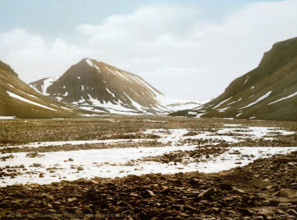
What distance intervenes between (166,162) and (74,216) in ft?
41.5

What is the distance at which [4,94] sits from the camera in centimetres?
13388

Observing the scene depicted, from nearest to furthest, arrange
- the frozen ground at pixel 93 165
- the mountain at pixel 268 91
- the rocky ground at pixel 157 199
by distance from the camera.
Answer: the rocky ground at pixel 157 199 < the frozen ground at pixel 93 165 < the mountain at pixel 268 91

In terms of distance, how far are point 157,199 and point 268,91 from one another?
463 feet

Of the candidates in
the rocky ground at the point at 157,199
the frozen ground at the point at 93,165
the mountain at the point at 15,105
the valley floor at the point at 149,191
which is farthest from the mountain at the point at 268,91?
the mountain at the point at 15,105

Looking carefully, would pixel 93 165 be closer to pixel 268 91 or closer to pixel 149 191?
pixel 149 191

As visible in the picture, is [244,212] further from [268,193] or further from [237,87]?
[237,87]

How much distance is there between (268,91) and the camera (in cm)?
13488

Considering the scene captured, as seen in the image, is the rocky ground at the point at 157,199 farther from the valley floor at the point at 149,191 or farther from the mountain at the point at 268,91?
the mountain at the point at 268,91

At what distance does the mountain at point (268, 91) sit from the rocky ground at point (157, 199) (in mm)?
88831

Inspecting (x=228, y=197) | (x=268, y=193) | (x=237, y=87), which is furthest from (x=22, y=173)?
(x=237, y=87)

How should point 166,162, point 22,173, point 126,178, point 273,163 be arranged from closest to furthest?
point 126,178 → point 22,173 → point 273,163 → point 166,162

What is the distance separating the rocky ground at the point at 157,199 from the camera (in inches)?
372

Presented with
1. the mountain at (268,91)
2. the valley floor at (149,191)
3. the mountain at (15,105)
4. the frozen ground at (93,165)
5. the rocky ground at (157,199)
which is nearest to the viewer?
the rocky ground at (157,199)

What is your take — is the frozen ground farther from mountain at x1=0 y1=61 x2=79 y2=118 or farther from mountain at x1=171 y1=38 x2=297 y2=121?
mountain at x1=0 y1=61 x2=79 y2=118
